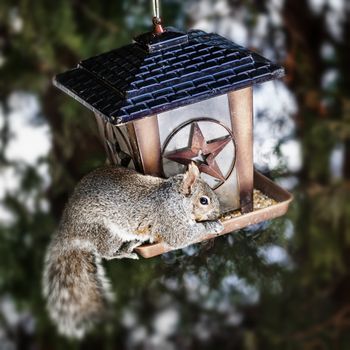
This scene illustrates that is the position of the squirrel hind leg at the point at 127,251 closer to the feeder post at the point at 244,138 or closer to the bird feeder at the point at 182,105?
the bird feeder at the point at 182,105

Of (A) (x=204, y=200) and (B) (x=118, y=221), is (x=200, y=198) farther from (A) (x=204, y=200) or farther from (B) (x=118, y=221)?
(B) (x=118, y=221)

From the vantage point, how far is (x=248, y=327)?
325cm

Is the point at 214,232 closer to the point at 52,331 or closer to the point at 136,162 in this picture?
the point at 136,162

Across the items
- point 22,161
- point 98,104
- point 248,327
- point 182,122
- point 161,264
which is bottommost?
point 248,327

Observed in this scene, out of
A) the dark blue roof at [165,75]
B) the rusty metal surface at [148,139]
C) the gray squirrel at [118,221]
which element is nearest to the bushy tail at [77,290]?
the gray squirrel at [118,221]

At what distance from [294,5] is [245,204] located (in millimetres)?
1738

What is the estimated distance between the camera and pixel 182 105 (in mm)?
1422

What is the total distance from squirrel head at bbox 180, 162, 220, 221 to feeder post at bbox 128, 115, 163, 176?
10 centimetres

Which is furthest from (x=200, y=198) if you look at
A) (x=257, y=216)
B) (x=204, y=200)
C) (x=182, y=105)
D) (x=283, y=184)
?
(x=283, y=184)

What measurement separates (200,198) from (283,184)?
3.38ft

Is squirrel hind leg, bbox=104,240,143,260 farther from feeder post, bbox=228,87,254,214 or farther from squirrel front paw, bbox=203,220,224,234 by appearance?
feeder post, bbox=228,87,254,214

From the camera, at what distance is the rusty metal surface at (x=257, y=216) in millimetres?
1562

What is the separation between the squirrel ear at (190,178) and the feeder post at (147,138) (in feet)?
0.33

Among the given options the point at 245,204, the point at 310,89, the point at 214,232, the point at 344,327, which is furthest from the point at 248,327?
the point at 214,232
